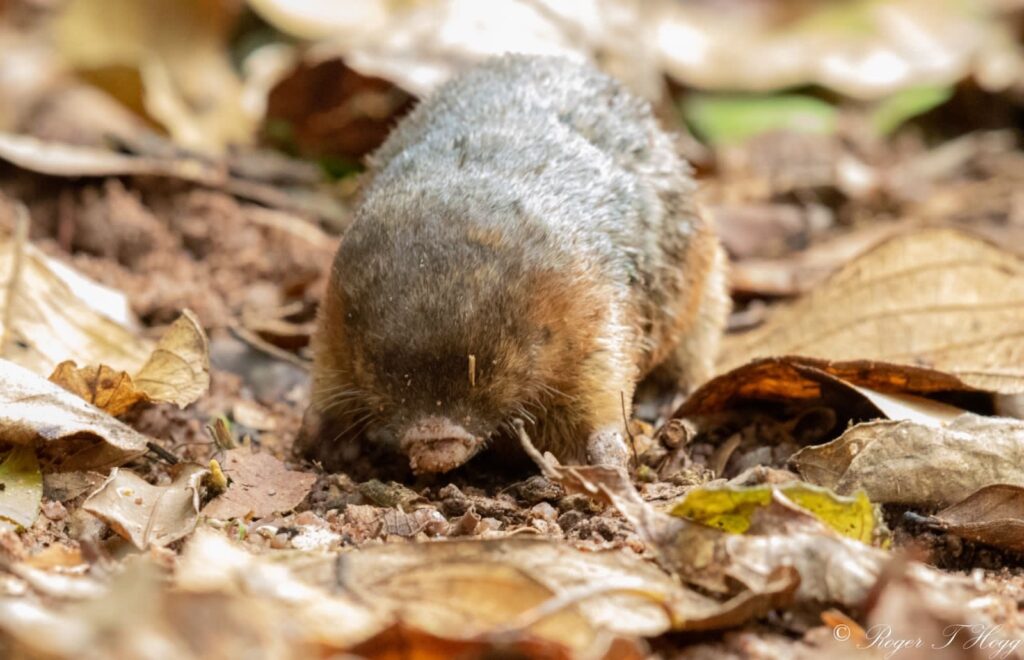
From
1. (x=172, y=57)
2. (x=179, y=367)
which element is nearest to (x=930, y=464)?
(x=179, y=367)

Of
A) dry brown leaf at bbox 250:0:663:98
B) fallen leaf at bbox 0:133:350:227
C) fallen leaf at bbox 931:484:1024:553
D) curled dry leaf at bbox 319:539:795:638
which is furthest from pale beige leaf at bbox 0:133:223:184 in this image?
fallen leaf at bbox 931:484:1024:553

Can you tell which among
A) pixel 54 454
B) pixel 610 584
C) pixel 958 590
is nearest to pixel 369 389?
pixel 54 454

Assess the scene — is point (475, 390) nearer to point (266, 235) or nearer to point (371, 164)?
point (371, 164)

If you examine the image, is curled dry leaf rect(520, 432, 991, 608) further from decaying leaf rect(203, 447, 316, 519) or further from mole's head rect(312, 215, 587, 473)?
decaying leaf rect(203, 447, 316, 519)

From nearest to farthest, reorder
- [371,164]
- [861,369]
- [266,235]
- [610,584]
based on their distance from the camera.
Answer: [610,584], [861,369], [371,164], [266,235]

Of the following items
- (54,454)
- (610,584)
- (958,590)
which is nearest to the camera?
(610,584)

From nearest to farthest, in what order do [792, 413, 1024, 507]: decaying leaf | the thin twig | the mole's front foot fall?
1. [792, 413, 1024, 507]: decaying leaf
2. the mole's front foot
3. the thin twig

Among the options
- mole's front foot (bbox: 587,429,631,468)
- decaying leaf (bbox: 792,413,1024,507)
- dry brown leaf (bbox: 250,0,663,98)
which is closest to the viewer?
decaying leaf (bbox: 792,413,1024,507)
